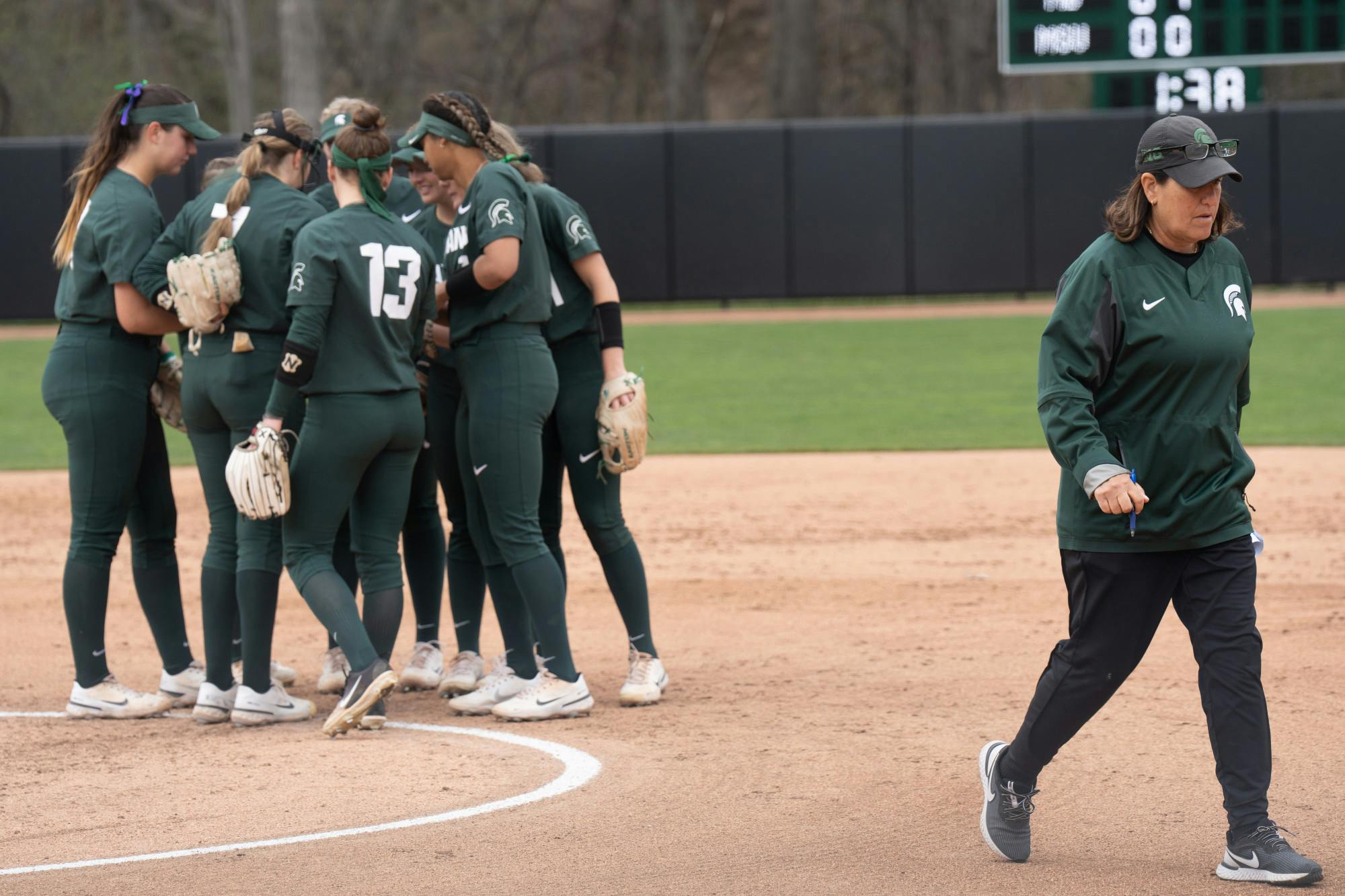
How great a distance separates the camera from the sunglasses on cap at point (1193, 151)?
11.5 ft

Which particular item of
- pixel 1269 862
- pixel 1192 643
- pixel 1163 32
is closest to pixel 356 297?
pixel 1192 643

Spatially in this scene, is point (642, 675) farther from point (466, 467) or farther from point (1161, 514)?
point (1161, 514)

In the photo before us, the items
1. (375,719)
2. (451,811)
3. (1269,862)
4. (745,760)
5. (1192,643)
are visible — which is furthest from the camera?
(375,719)

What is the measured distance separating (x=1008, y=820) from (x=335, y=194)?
288cm

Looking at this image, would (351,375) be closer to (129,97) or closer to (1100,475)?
(129,97)

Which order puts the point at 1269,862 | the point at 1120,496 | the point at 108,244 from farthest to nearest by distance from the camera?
the point at 108,244 < the point at 1269,862 < the point at 1120,496

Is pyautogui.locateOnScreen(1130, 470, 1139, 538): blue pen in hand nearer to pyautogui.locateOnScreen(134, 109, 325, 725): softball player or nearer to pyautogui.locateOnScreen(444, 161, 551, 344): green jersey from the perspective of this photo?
pyautogui.locateOnScreen(444, 161, 551, 344): green jersey

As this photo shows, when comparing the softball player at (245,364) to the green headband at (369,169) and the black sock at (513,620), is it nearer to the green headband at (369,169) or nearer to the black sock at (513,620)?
the green headband at (369,169)

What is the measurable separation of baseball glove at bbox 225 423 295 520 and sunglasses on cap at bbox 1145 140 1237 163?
101 inches

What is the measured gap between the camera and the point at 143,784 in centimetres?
443

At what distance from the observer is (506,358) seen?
4.94 metres

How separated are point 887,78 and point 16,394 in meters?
26.0

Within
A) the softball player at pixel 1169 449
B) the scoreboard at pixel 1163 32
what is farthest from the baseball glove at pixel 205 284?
the scoreboard at pixel 1163 32

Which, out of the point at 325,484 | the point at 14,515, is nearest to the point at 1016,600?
the point at 325,484
